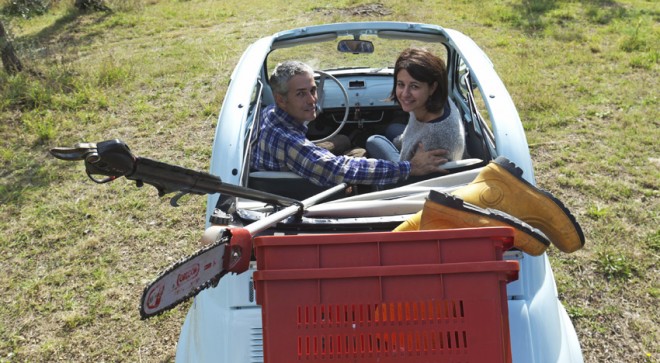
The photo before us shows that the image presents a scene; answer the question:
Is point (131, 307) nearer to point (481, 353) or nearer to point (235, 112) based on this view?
point (235, 112)

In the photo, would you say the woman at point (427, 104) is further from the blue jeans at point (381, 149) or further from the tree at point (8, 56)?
the tree at point (8, 56)

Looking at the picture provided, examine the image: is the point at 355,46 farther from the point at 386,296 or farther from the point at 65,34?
the point at 65,34

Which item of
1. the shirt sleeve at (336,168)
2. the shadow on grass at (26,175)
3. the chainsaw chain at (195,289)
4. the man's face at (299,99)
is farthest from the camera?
the shadow on grass at (26,175)

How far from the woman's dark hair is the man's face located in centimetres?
54

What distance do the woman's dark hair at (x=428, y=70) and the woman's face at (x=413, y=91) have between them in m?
0.02

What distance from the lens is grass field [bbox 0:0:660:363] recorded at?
3420 mm

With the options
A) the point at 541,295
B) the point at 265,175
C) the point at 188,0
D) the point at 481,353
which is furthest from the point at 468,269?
the point at 188,0

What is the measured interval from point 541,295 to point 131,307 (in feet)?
8.37

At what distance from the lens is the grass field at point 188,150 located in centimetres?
342

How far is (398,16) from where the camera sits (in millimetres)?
9883

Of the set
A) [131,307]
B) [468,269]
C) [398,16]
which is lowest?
[131,307]

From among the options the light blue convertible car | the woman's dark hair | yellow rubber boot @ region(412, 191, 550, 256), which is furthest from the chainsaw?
the woman's dark hair

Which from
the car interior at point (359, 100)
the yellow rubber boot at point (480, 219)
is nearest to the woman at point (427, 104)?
the car interior at point (359, 100)

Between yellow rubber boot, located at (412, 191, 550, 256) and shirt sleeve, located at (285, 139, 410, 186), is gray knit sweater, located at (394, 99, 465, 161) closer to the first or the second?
shirt sleeve, located at (285, 139, 410, 186)
